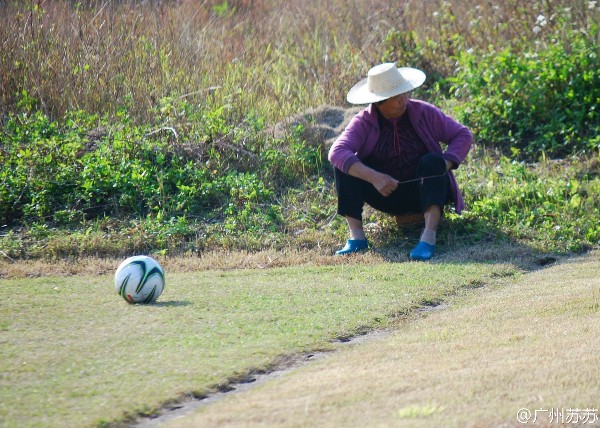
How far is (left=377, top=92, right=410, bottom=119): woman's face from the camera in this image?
8688 mm

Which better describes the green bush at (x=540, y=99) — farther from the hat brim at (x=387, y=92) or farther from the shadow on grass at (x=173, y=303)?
the shadow on grass at (x=173, y=303)

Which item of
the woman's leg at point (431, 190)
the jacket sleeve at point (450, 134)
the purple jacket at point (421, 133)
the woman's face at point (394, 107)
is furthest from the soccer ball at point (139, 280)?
the jacket sleeve at point (450, 134)

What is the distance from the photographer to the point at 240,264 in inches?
340

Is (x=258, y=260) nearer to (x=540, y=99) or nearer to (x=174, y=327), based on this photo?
(x=174, y=327)

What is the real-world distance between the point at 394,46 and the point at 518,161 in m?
3.19

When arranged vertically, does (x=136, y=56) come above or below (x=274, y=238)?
above

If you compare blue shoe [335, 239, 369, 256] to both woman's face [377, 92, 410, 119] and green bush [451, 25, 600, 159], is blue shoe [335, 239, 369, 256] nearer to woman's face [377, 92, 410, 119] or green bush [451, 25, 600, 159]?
woman's face [377, 92, 410, 119]

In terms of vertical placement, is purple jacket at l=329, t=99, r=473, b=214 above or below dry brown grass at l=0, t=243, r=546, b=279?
above

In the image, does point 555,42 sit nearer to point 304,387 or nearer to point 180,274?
point 180,274

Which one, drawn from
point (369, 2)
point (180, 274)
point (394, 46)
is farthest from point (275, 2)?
point (180, 274)

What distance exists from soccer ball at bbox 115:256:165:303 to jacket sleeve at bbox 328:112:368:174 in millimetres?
2531

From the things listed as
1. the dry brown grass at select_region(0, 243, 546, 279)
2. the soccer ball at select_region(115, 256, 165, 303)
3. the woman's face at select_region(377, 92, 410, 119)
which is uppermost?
the woman's face at select_region(377, 92, 410, 119)

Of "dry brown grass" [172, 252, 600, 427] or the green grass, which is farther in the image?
the green grass

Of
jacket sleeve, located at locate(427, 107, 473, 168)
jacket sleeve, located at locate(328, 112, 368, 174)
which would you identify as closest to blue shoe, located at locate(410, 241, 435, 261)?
jacket sleeve, located at locate(427, 107, 473, 168)
